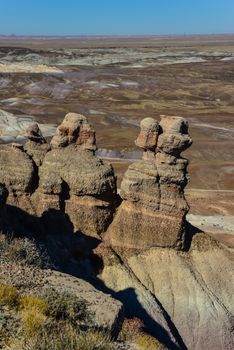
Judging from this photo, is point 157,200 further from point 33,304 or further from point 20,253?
point 33,304

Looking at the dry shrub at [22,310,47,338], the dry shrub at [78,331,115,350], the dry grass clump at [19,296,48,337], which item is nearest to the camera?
the dry shrub at [78,331,115,350]

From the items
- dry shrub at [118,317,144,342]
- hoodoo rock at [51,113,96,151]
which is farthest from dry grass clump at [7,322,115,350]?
hoodoo rock at [51,113,96,151]

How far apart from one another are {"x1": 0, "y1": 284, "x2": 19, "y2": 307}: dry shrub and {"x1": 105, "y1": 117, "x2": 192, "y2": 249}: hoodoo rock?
37.9 feet

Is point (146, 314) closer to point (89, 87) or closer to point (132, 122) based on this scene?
point (132, 122)

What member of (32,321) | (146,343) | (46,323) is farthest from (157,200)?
(32,321)

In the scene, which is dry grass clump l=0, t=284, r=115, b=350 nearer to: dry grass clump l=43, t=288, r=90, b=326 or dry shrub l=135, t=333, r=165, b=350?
dry grass clump l=43, t=288, r=90, b=326

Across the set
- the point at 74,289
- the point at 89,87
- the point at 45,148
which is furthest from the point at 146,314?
the point at 89,87

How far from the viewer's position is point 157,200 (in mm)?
23938

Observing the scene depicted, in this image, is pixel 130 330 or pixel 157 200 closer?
pixel 130 330

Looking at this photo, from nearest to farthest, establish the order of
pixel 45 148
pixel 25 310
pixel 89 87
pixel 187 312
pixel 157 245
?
1. pixel 25 310
2. pixel 187 312
3. pixel 157 245
4. pixel 45 148
5. pixel 89 87

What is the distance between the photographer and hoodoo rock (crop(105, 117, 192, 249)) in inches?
944

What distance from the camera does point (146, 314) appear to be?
833 inches

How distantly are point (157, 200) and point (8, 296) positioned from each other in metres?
12.2

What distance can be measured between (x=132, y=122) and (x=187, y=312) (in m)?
73.9
